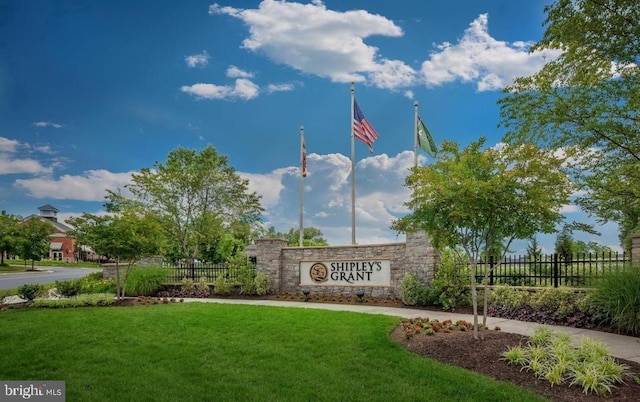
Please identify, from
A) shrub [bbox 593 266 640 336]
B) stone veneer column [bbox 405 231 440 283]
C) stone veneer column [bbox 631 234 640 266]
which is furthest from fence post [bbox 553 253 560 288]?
stone veneer column [bbox 405 231 440 283]

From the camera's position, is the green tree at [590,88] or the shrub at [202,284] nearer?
the green tree at [590,88]

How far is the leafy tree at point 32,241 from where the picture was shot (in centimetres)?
4097

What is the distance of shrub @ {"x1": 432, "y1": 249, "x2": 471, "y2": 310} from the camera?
11.2m

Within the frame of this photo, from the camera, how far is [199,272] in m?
16.8

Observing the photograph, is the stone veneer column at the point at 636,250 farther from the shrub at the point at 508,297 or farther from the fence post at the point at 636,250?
the shrub at the point at 508,297

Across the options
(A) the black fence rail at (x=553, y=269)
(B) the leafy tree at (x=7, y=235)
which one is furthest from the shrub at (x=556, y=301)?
(B) the leafy tree at (x=7, y=235)

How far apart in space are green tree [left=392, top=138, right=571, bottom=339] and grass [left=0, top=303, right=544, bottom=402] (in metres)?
1.89

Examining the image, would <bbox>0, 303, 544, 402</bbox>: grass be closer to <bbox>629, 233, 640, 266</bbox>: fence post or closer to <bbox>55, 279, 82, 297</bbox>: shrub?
<bbox>55, 279, 82, 297</bbox>: shrub

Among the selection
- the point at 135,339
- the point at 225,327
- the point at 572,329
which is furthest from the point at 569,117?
the point at 135,339

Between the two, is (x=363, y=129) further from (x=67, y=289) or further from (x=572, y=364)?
(x=572, y=364)

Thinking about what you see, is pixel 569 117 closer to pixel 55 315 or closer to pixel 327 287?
pixel 327 287

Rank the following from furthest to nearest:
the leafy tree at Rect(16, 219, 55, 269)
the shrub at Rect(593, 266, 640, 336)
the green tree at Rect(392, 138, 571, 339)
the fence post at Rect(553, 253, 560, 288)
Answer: the leafy tree at Rect(16, 219, 55, 269) < the fence post at Rect(553, 253, 560, 288) < the shrub at Rect(593, 266, 640, 336) < the green tree at Rect(392, 138, 571, 339)

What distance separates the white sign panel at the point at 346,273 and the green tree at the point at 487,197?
6.50 m

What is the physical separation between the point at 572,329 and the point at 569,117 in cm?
419
